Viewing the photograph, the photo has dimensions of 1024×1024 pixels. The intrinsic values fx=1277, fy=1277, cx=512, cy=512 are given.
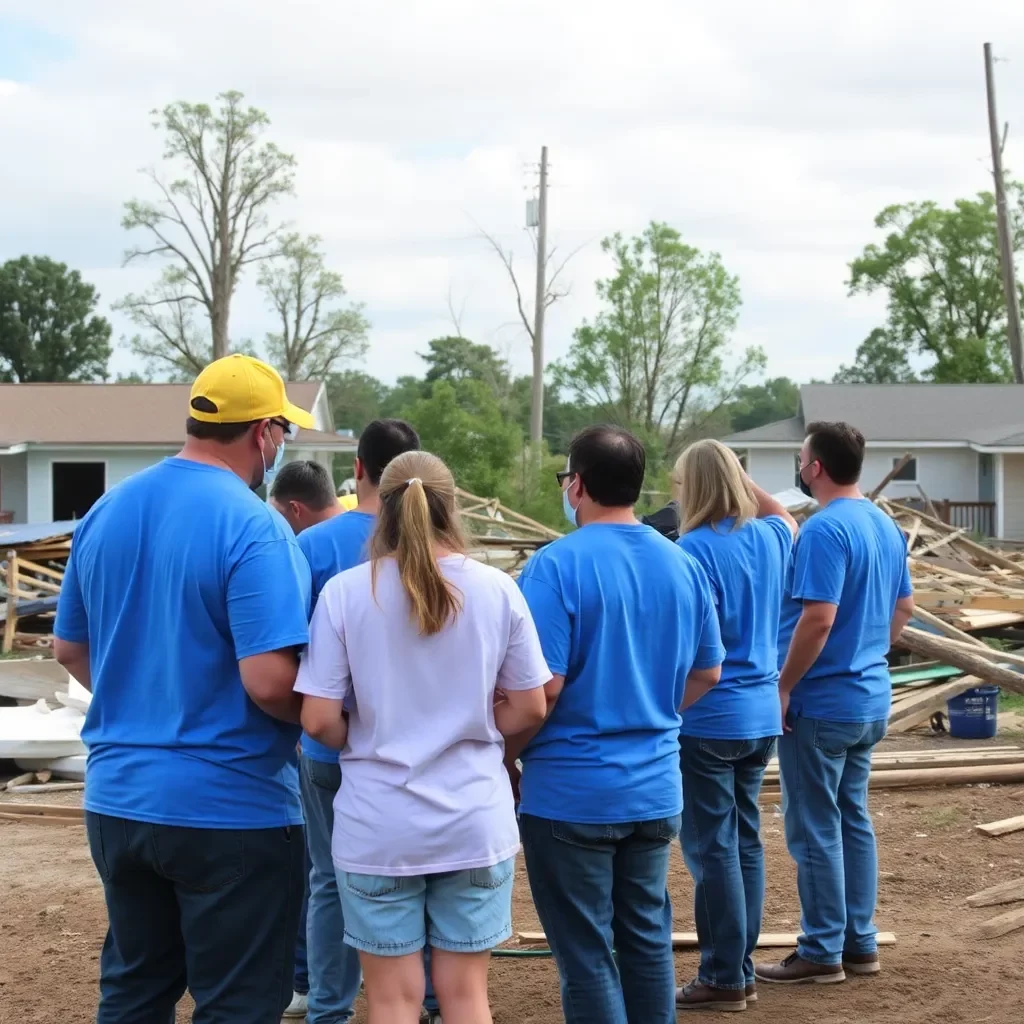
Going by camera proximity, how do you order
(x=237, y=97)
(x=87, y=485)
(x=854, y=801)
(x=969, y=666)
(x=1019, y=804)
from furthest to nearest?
1. (x=237, y=97)
2. (x=87, y=485)
3. (x=969, y=666)
4. (x=1019, y=804)
5. (x=854, y=801)

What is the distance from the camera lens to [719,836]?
4.55 meters

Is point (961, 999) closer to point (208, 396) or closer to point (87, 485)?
point (208, 396)

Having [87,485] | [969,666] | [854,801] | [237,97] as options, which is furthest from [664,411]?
[854,801]

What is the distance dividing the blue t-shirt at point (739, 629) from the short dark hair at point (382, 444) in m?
1.06

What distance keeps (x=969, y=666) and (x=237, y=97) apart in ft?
148

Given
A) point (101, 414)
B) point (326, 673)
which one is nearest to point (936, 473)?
A: point (101, 414)

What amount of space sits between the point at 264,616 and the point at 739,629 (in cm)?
209

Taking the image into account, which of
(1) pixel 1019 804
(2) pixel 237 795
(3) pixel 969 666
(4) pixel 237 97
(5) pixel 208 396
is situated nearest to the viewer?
(2) pixel 237 795

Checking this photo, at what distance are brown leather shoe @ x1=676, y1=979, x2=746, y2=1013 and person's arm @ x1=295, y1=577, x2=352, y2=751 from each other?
2.19 m

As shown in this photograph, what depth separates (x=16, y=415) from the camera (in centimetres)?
3597

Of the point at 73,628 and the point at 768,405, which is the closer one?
the point at 73,628

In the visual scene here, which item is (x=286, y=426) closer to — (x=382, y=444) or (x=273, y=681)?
(x=273, y=681)

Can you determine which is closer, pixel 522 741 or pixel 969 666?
pixel 522 741

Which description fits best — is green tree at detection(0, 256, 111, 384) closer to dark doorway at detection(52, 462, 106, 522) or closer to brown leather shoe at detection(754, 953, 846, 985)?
dark doorway at detection(52, 462, 106, 522)
